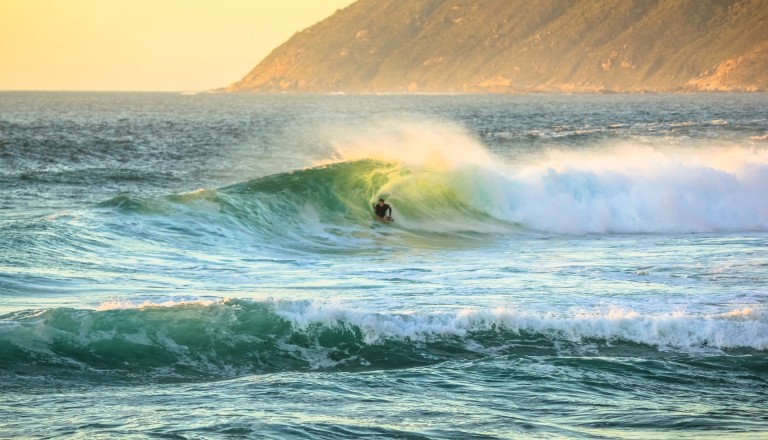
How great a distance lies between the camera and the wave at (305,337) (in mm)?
12117

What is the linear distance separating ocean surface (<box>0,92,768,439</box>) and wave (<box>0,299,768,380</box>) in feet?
0.11

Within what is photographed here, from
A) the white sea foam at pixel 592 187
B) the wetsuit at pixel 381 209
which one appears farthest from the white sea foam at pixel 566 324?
Answer: the wetsuit at pixel 381 209

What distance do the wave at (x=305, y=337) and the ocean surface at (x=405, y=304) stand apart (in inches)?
1.3

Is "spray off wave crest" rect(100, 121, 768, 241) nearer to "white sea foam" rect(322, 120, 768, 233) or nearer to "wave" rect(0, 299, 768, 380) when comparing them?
"white sea foam" rect(322, 120, 768, 233)

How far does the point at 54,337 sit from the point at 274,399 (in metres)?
3.31

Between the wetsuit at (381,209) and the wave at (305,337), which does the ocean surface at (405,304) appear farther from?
the wetsuit at (381,209)

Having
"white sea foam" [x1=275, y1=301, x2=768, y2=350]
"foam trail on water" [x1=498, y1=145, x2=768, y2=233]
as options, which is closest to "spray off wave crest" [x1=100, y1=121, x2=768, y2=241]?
"foam trail on water" [x1=498, y1=145, x2=768, y2=233]

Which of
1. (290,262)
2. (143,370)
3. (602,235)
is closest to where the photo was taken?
(143,370)

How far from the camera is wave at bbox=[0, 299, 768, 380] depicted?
477 inches

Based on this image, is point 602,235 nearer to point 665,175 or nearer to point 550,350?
point 665,175

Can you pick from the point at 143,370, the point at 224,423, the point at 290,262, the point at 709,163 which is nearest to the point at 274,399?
the point at 224,423

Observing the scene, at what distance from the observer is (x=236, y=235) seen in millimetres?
23016

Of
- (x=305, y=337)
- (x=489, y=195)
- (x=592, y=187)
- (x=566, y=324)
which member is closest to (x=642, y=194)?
(x=592, y=187)

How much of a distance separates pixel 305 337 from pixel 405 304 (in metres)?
2.03
